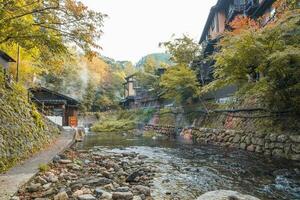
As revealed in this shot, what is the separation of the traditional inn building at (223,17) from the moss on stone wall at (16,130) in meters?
15.2

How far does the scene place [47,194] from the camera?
6.48 meters

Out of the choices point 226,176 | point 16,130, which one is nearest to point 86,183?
point 16,130

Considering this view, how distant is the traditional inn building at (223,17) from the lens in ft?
67.4

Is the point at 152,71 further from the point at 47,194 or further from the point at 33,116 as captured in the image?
the point at 47,194

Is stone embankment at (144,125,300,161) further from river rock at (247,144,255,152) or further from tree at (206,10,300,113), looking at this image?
tree at (206,10,300,113)

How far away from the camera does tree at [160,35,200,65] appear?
28516mm

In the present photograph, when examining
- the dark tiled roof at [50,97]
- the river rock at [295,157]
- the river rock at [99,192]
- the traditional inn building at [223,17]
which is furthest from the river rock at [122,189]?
the dark tiled roof at [50,97]

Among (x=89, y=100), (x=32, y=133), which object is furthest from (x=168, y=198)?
(x=89, y=100)

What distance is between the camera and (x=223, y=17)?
1240 inches

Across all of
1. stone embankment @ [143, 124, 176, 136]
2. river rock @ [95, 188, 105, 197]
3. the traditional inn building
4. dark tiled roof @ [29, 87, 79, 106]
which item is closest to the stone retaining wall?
the traditional inn building

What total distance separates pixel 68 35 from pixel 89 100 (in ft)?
162

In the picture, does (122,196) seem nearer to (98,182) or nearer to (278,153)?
(98,182)

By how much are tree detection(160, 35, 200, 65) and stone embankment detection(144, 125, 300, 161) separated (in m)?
9.64

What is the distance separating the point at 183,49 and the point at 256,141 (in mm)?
16535
